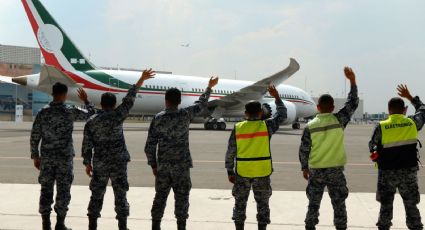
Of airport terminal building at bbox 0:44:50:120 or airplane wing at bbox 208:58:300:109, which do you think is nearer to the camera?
airplane wing at bbox 208:58:300:109

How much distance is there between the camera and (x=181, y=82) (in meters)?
34.2

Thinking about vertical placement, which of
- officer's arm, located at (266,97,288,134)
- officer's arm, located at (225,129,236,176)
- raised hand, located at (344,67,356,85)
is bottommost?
officer's arm, located at (225,129,236,176)

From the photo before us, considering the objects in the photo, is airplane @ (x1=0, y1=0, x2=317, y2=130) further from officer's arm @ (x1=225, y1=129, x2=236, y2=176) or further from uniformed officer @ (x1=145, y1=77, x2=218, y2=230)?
officer's arm @ (x1=225, y1=129, x2=236, y2=176)

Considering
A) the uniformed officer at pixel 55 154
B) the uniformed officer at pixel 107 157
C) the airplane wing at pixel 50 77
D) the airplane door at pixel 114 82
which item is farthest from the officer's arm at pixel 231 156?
the airplane door at pixel 114 82

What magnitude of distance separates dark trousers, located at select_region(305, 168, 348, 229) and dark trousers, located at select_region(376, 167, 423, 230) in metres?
0.54

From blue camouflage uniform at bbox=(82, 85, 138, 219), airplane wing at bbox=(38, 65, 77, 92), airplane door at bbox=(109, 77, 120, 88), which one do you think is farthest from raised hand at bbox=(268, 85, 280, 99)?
airplane door at bbox=(109, 77, 120, 88)

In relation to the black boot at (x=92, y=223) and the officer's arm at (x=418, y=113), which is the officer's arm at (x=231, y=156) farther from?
the officer's arm at (x=418, y=113)

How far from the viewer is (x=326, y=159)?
5.51 metres

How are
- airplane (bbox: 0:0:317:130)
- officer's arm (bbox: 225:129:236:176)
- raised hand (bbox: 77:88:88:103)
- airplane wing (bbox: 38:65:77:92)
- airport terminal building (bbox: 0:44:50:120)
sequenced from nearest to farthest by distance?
1. officer's arm (bbox: 225:129:236:176)
2. raised hand (bbox: 77:88:88:103)
3. airplane wing (bbox: 38:65:77:92)
4. airplane (bbox: 0:0:317:130)
5. airport terminal building (bbox: 0:44:50:120)

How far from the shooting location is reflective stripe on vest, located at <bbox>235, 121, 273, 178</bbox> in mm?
5531

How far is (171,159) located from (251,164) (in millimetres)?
1000

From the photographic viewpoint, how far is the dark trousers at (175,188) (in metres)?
5.69

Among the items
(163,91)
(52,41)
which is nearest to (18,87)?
(52,41)

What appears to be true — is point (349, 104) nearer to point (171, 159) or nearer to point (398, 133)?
point (398, 133)
